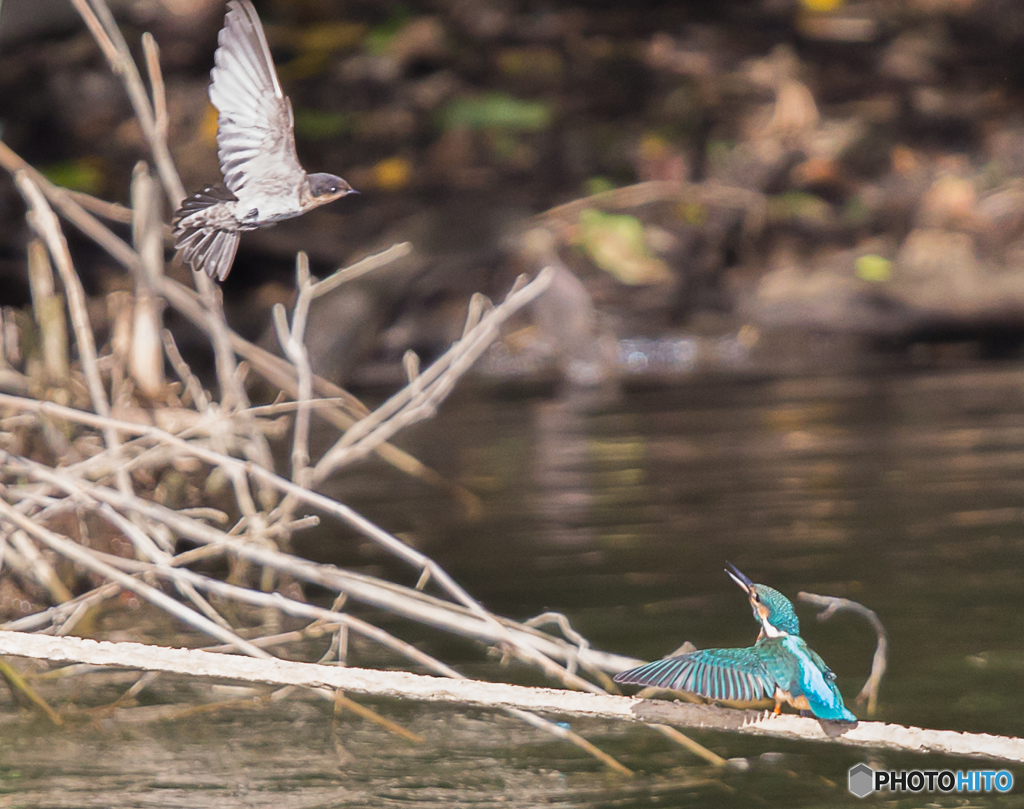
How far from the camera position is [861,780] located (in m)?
2.82

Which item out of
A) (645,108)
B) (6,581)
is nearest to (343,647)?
(6,581)

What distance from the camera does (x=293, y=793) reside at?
2865 millimetres

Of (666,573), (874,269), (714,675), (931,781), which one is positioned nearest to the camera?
(714,675)

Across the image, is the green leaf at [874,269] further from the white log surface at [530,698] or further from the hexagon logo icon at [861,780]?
the white log surface at [530,698]

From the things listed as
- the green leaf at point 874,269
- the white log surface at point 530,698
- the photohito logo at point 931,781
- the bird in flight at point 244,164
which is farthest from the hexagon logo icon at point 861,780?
the green leaf at point 874,269

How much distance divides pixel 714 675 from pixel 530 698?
30 centimetres

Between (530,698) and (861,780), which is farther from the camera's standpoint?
(861,780)

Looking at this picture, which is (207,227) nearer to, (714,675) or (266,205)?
(266,205)

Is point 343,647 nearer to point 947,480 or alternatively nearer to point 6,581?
point 6,581

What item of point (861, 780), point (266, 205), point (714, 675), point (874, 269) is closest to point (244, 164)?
point (266, 205)

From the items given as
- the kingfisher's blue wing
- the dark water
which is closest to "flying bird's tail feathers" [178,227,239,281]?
the kingfisher's blue wing

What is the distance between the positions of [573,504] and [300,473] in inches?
105

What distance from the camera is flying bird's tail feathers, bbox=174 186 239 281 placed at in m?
1.39

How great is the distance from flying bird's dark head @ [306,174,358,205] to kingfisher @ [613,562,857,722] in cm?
70
